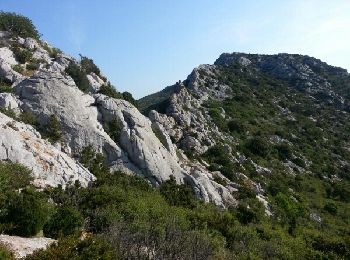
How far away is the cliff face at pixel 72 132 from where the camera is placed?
31.3 m

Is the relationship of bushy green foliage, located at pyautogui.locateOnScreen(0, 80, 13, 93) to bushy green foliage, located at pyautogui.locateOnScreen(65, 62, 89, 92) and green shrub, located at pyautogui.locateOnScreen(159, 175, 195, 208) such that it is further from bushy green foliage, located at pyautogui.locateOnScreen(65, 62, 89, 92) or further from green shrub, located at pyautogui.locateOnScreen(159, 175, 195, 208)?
green shrub, located at pyautogui.locateOnScreen(159, 175, 195, 208)

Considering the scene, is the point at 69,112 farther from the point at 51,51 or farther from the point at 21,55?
the point at 51,51

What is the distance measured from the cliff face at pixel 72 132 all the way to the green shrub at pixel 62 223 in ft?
28.3

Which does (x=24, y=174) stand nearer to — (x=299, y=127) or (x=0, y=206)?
(x=0, y=206)

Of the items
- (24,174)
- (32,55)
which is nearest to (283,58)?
(32,55)

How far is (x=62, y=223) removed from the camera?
21.1 meters

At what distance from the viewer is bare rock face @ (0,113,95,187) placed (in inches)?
1161

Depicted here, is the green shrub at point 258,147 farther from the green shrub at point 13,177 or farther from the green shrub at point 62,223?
the green shrub at point 62,223

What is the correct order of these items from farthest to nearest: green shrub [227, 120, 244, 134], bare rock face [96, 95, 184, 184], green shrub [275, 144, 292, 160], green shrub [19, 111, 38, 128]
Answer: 1. green shrub [227, 120, 244, 134]
2. green shrub [275, 144, 292, 160]
3. bare rock face [96, 95, 184, 184]
4. green shrub [19, 111, 38, 128]

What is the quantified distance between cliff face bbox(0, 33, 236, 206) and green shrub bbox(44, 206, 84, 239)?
8623 mm

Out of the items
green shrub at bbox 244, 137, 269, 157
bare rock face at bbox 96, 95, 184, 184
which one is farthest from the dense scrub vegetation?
green shrub at bbox 244, 137, 269, 157

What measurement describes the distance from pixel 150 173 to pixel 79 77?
14823 millimetres

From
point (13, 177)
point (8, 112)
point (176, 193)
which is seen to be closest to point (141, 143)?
point (176, 193)

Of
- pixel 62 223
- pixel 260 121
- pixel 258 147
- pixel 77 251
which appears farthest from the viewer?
pixel 260 121
